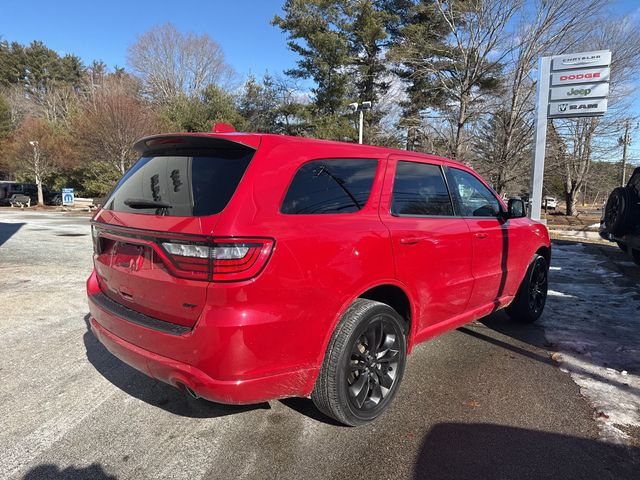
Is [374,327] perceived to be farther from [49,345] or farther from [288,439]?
[49,345]

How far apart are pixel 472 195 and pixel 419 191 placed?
3.10 feet

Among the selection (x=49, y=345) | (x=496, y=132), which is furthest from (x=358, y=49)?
(x=49, y=345)

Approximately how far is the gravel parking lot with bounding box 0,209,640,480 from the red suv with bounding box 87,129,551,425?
0.34 meters

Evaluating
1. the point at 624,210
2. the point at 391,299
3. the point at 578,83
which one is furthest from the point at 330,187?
the point at 578,83

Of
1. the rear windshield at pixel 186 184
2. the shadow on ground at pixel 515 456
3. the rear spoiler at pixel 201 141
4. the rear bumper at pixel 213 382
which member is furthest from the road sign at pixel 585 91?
the rear bumper at pixel 213 382

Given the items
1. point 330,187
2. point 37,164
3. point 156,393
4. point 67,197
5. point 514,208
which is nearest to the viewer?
point 330,187

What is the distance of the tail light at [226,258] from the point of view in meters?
2.11

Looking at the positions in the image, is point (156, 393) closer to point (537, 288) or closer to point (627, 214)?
point (537, 288)

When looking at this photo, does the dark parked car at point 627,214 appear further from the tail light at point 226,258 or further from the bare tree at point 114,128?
the bare tree at point 114,128

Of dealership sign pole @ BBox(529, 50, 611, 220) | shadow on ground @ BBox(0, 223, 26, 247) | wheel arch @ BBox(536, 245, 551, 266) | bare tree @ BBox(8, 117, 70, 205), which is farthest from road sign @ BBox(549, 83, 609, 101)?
bare tree @ BBox(8, 117, 70, 205)

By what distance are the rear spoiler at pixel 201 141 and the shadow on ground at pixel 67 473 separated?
74.3 inches

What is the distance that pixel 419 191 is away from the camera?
3.29 metres

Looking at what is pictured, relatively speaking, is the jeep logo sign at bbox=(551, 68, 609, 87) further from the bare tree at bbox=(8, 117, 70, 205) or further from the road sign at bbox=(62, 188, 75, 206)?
the bare tree at bbox=(8, 117, 70, 205)

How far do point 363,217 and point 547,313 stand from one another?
3801mm
